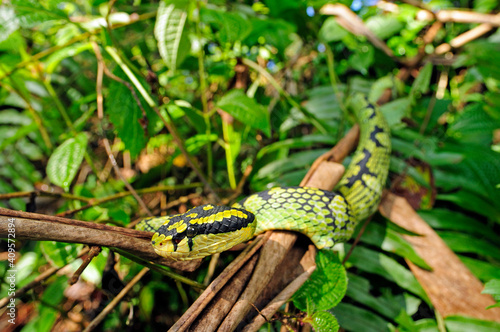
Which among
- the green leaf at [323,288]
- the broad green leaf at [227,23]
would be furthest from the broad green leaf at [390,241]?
the broad green leaf at [227,23]

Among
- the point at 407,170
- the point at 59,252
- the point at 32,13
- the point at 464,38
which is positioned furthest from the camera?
the point at 464,38

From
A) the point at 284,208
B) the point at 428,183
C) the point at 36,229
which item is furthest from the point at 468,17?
the point at 36,229

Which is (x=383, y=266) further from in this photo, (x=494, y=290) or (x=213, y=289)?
(x=213, y=289)

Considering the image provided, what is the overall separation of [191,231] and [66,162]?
0.85 metres

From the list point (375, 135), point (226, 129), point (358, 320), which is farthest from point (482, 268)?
point (226, 129)

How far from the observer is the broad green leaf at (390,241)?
5.46 ft

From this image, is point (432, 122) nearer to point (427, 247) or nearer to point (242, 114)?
point (427, 247)

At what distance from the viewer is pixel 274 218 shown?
1362 millimetres

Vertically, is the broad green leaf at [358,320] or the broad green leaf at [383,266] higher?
the broad green leaf at [383,266]

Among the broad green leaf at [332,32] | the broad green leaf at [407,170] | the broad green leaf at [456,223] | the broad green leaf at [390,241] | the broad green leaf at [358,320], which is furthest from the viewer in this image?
the broad green leaf at [332,32]

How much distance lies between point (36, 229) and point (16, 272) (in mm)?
1262

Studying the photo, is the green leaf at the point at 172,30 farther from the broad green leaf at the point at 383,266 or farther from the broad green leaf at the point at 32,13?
the broad green leaf at the point at 383,266

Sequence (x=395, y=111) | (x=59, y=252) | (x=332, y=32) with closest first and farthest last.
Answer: (x=59, y=252) → (x=395, y=111) → (x=332, y=32)

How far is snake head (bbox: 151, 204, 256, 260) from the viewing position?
3.62 feet
